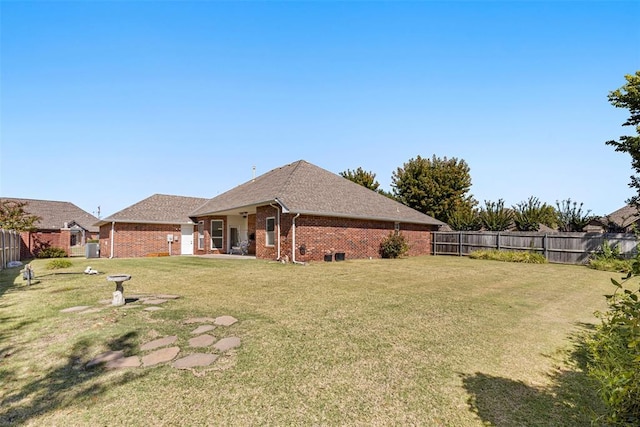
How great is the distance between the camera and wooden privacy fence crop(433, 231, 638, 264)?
1590 cm

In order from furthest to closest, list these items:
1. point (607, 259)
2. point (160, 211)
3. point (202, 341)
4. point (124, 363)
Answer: point (160, 211), point (607, 259), point (202, 341), point (124, 363)

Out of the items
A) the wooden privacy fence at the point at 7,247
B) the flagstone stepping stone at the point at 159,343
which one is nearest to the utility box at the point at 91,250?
the wooden privacy fence at the point at 7,247

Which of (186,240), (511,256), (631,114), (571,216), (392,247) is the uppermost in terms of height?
(631,114)

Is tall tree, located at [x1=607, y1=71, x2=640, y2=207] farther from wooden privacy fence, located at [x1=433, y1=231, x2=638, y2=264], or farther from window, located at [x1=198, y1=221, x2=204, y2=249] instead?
window, located at [x1=198, y1=221, x2=204, y2=249]

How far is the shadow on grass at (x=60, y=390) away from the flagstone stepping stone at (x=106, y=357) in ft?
0.28

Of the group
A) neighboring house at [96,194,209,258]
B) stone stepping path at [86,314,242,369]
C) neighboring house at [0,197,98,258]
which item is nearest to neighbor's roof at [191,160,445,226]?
neighboring house at [96,194,209,258]

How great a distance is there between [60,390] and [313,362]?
2.60 meters

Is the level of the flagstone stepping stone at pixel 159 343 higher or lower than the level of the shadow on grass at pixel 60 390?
higher

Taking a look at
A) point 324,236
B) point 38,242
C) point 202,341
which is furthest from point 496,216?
point 38,242

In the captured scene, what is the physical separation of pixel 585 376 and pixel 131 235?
2385 cm

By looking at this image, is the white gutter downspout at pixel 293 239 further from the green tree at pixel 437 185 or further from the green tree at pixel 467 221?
the green tree at pixel 437 185

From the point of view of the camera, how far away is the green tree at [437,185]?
31844 mm

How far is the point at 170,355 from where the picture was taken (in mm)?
3939

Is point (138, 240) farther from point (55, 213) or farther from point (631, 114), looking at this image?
point (631, 114)
